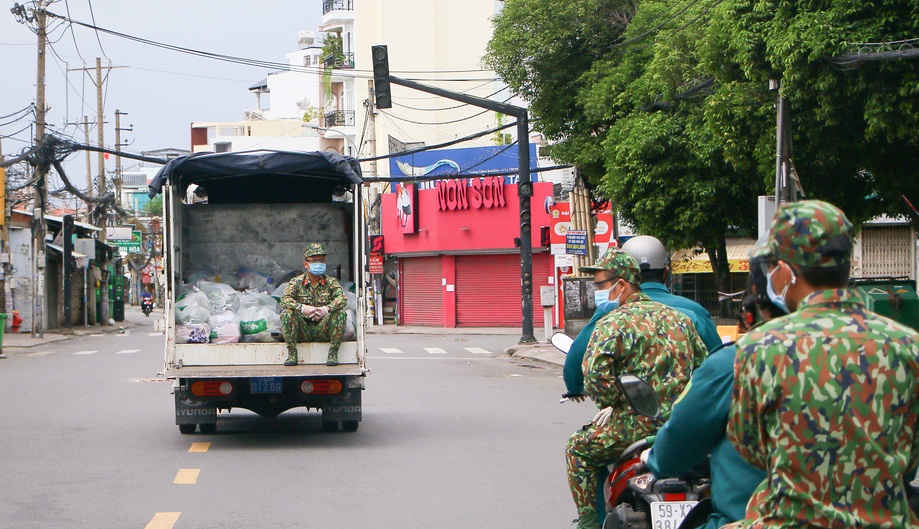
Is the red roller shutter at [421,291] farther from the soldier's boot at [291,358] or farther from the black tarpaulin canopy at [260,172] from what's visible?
the soldier's boot at [291,358]

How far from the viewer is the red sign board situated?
153ft

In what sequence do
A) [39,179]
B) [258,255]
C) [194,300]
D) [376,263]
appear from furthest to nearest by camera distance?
[376,263], [39,179], [258,255], [194,300]

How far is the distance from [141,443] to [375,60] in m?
9.83

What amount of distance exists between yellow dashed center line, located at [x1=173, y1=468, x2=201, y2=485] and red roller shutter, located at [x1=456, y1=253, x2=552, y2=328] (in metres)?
32.6

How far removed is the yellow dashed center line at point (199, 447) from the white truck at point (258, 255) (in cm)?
34

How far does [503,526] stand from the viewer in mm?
7707

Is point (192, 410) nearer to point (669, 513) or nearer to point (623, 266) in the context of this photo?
point (623, 266)

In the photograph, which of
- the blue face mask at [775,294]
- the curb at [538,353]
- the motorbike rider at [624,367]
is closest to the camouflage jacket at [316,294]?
the motorbike rider at [624,367]

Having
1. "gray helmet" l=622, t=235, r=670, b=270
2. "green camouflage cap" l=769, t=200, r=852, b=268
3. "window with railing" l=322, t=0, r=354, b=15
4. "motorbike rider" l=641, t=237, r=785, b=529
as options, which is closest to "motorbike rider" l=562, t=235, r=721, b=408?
"gray helmet" l=622, t=235, r=670, b=270

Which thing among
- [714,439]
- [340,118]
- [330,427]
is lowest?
[330,427]

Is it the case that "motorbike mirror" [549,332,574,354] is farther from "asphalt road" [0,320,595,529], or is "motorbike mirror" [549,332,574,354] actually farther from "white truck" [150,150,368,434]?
"white truck" [150,150,368,434]

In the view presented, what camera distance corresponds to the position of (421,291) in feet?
150

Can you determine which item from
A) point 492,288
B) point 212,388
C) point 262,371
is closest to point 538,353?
point 212,388

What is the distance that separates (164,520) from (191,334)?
13.6 ft
